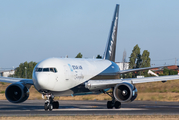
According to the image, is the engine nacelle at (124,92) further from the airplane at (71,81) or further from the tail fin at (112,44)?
the tail fin at (112,44)

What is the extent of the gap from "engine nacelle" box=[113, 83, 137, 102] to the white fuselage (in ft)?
10.5

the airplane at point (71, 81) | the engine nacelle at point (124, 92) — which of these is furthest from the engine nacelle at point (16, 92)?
the engine nacelle at point (124, 92)

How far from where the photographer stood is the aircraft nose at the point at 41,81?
85.1ft

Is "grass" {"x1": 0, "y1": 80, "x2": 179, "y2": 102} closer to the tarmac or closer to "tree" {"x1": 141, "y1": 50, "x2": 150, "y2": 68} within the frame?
the tarmac

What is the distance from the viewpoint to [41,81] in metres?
25.9

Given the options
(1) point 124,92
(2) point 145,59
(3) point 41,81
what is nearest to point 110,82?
(1) point 124,92

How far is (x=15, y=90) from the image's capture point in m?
31.3

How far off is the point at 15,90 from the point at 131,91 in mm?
10886

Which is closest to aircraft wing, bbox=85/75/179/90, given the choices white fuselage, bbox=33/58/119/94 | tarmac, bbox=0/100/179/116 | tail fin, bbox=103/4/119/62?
white fuselage, bbox=33/58/119/94

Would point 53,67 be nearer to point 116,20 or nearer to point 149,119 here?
point 149,119

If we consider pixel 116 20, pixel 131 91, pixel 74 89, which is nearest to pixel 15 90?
pixel 74 89

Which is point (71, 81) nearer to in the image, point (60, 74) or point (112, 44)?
point (60, 74)

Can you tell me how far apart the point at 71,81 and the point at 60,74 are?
1.76 metres

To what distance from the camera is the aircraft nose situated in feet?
85.1
